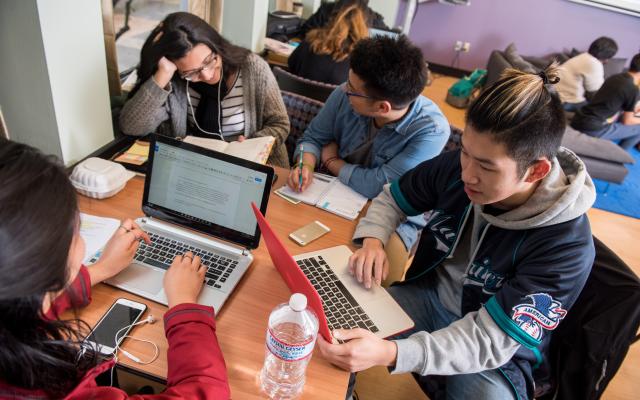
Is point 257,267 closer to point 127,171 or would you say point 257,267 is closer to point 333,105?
point 127,171

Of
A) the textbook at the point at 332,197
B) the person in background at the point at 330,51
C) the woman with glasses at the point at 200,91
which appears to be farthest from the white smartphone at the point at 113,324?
the person in background at the point at 330,51

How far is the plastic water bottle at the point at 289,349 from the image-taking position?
0.80 meters

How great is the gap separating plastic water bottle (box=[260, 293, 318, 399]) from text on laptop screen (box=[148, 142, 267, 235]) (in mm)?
280

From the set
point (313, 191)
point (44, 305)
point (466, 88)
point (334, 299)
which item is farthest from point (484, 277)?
point (466, 88)

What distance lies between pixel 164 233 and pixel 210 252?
0.15m

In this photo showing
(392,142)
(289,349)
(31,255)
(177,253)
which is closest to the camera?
(31,255)

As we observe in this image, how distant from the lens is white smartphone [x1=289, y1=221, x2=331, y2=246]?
1.28 m

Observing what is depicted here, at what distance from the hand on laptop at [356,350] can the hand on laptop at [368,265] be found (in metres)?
0.21

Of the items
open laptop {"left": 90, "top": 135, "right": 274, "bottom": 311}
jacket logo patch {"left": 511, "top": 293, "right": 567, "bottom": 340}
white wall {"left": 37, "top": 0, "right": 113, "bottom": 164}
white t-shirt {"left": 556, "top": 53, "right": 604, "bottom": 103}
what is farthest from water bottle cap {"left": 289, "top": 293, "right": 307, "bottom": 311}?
white t-shirt {"left": 556, "top": 53, "right": 604, "bottom": 103}

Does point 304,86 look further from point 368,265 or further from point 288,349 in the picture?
point 288,349

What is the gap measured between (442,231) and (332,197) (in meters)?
0.39

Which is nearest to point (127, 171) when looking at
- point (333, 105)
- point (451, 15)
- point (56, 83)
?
point (56, 83)

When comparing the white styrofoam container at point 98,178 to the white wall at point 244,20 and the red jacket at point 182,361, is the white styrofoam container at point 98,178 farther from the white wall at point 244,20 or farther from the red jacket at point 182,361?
the white wall at point 244,20

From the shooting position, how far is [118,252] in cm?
103
